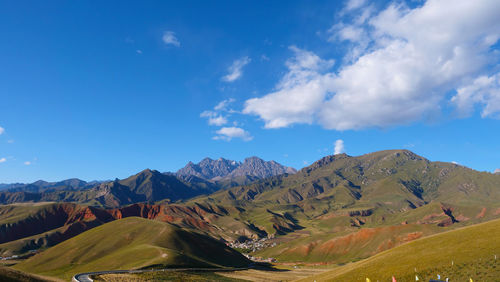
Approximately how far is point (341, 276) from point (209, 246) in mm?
123670

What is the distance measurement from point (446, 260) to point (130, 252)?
430 feet

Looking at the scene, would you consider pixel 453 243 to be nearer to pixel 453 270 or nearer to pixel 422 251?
pixel 422 251

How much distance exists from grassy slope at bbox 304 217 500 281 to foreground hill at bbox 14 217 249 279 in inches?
3473

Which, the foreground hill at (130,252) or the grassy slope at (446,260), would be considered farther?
the foreground hill at (130,252)

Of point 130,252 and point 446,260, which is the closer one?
point 446,260

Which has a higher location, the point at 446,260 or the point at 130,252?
the point at 446,260

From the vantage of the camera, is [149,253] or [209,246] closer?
[149,253]

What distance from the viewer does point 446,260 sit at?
5031 cm

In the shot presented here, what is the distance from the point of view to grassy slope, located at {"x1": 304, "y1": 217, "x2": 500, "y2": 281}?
44312 millimetres

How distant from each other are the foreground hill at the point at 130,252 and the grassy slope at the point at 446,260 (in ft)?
289

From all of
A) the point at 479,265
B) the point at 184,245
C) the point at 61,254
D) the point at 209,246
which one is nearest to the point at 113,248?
the point at 61,254

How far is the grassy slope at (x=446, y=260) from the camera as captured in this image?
4431 centimetres

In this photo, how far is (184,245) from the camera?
162500 millimetres

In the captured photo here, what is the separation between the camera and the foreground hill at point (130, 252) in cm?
12656
